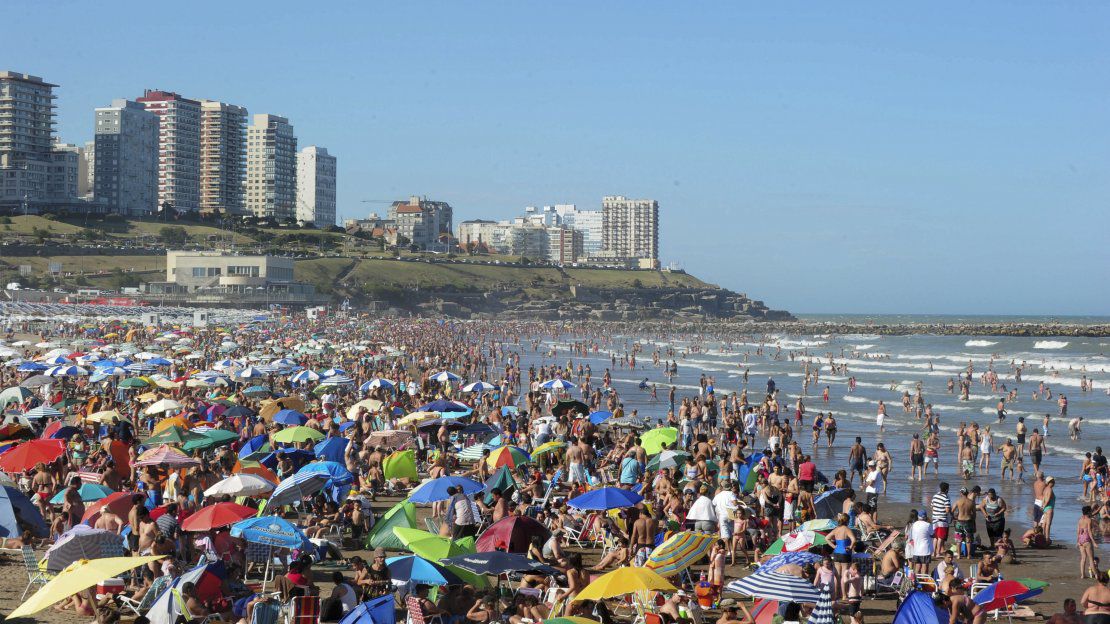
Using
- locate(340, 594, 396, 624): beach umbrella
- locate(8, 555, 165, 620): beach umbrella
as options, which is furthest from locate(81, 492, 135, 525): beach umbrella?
locate(340, 594, 396, 624): beach umbrella

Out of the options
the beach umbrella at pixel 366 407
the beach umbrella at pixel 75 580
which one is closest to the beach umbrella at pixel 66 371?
the beach umbrella at pixel 366 407

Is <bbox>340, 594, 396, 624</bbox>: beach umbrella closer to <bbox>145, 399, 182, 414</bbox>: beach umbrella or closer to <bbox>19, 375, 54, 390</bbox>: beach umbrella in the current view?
<bbox>145, 399, 182, 414</bbox>: beach umbrella

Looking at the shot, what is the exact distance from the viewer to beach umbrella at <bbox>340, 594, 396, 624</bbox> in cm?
810

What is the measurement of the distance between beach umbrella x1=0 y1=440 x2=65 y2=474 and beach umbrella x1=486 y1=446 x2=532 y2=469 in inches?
233

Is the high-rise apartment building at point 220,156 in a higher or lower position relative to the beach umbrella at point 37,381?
higher

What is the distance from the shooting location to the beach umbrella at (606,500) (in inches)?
482

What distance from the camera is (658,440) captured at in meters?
17.1

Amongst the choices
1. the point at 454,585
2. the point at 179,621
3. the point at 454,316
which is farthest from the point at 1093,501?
the point at 454,316

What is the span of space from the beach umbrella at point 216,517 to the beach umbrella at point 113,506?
129cm

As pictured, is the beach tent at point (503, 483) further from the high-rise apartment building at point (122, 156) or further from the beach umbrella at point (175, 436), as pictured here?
the high-rise apartment building at point (122, 156)

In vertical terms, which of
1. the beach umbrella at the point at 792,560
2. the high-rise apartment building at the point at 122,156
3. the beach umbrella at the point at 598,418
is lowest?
the beach umbrella at the point at 598,418

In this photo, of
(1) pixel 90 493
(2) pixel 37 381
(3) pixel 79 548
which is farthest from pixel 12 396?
(3) pixel 79 548

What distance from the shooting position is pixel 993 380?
43000 mm

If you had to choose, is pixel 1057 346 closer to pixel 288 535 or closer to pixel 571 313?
pixel 571 313
